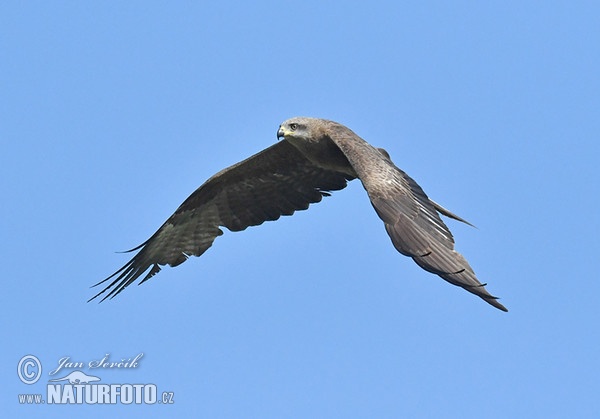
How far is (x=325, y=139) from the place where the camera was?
12.9 meters

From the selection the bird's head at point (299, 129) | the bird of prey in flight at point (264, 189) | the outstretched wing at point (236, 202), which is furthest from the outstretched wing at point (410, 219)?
the outstretched wing at point (236, 202)

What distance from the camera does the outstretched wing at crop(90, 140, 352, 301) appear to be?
45.9ft

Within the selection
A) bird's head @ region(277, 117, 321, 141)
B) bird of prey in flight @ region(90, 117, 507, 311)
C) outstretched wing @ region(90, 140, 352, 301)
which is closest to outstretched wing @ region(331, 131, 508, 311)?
bird of prey in flight @ region(90, 117, 507, 311)

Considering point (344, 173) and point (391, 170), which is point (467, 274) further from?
point (344, 173)

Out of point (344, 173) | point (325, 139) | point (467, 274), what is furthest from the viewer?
point (344, 173)

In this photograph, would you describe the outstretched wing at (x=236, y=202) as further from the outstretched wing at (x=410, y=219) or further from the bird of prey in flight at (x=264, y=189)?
the outstretched wing at (x=410, y=219)

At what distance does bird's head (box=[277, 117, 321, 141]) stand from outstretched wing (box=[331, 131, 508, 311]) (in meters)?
0.77

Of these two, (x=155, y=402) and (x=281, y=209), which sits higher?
(x=281, y=209)

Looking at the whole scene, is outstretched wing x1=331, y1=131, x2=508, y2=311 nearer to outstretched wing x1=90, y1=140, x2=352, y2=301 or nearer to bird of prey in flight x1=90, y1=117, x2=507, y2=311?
bird of prey in flight x1=90, y1=117, x2=507, y2=311

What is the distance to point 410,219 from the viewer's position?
10773 mm

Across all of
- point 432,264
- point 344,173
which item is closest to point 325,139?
point 344,173

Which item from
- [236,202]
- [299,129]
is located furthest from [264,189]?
[299,129]

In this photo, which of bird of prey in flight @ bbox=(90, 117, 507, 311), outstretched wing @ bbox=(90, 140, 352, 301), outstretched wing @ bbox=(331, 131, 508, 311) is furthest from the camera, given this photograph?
outstretched wing @ bbox=(90, 140, 352, 301)

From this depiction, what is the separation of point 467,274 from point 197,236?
5.22m
